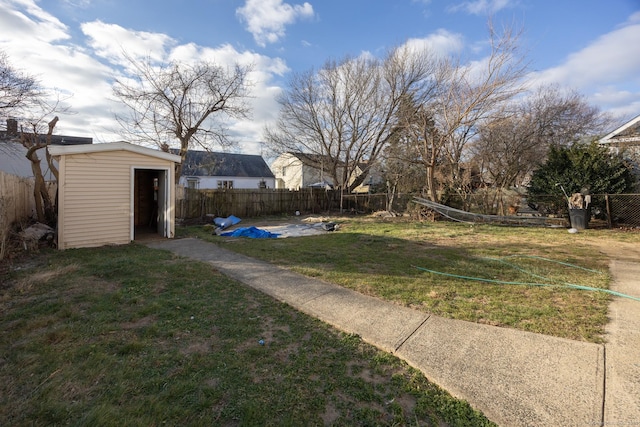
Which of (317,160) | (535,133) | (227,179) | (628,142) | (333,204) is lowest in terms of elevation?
(333,204)

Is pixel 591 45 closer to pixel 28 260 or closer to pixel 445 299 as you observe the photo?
pixel 445 299

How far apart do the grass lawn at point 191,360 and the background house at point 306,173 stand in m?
16.3

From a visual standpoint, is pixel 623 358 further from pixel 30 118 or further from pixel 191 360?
pixel 30 118

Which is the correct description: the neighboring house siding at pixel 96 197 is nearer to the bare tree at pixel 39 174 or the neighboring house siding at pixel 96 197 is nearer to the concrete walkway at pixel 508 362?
the bare tree at pixel 39 174

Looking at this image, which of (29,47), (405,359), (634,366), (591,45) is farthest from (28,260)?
(591,45)

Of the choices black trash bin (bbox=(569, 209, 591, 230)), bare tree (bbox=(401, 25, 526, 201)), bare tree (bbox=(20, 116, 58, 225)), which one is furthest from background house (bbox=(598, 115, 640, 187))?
bare tree (bbox=(20, 116, 58, 225))

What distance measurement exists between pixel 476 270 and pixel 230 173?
27076mm

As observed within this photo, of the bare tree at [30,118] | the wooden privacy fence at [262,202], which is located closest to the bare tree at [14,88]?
the bare tree at [30,118]

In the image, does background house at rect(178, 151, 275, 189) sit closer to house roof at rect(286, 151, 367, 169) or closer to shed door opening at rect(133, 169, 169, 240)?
house roof at rect(286, 151, 367, 169)

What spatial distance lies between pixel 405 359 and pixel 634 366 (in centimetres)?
167

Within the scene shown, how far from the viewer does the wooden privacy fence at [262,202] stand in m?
13.0

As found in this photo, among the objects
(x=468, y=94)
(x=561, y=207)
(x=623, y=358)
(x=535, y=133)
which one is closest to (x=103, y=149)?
(x=623, y=358)

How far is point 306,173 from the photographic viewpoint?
31172mm

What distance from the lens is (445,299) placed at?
3637 millimetres
